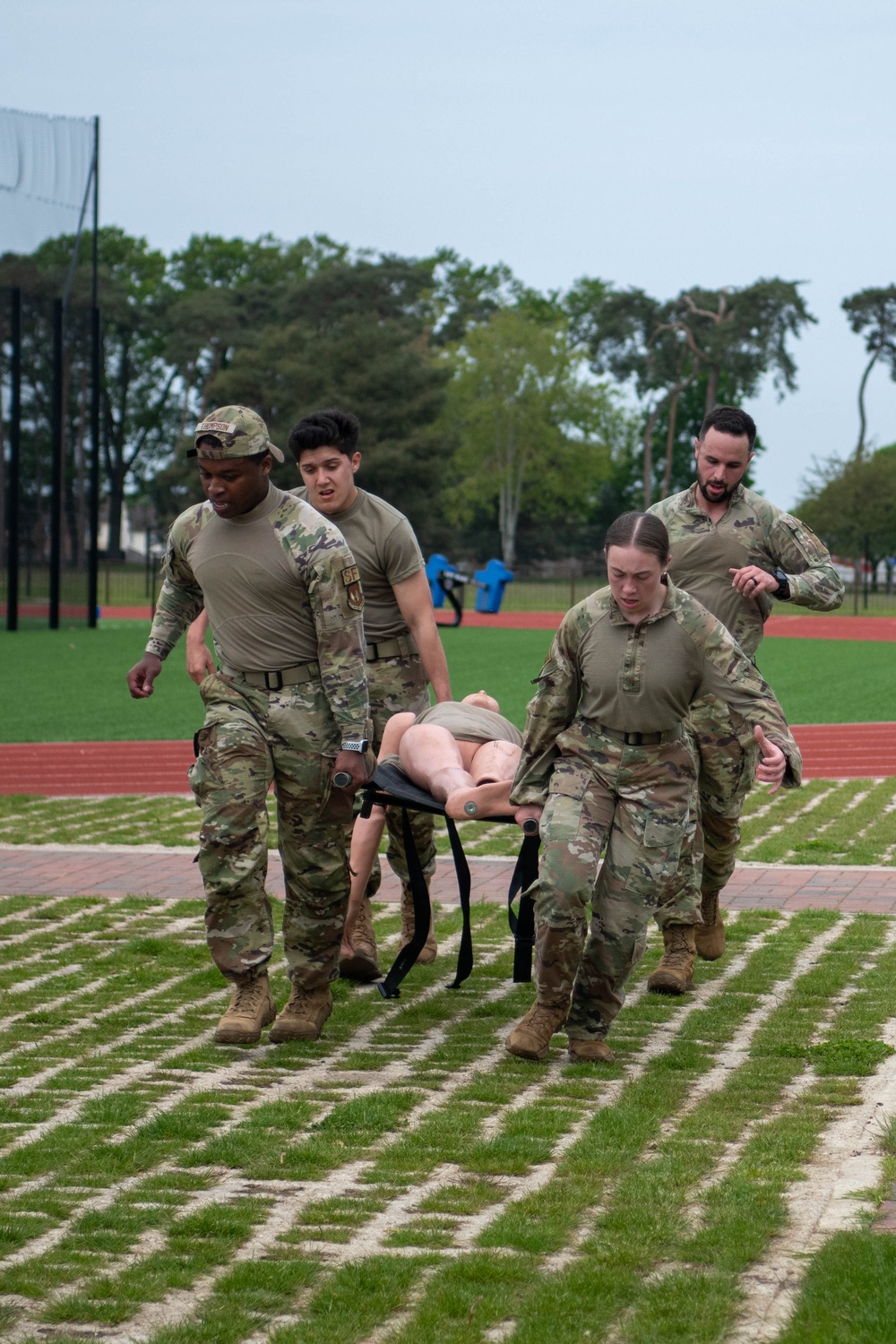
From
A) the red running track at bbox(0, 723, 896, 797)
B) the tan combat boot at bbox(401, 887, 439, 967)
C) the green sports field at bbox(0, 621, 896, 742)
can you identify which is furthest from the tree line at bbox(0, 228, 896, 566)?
the tan combat boot at bbox(401, 887, 439, 967)

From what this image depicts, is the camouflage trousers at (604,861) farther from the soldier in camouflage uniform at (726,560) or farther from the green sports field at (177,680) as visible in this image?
the green sports field at (177,680)

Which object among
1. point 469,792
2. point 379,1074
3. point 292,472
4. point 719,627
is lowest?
point 379,1074

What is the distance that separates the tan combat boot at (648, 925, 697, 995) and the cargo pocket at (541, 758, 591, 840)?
1.34m

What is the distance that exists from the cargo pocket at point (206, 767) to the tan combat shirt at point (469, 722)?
47.6 inches

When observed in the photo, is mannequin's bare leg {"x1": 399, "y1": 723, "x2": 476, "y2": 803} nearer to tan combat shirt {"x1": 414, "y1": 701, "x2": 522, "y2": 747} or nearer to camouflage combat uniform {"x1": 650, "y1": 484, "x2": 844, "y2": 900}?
tan combat shirt {"x1": 414, "y1": 701, "x2": 522, "y2": 747}

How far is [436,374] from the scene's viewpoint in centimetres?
6419

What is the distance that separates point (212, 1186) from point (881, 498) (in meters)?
59.5

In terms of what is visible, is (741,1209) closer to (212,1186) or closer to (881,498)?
(212,1186)

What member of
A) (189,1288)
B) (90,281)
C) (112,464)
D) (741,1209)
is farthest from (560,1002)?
(112,464)

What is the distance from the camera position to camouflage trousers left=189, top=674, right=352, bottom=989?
19.2 ft

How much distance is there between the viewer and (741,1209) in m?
4.16

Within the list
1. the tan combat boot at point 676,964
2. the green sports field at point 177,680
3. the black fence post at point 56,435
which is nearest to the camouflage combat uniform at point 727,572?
the tan combat boot at point 676,964

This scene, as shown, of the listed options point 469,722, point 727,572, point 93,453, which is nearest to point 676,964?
point 469,722

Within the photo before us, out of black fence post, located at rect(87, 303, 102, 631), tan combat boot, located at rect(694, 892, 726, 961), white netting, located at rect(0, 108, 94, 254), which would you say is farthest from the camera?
black fence post, located at rect(87, 303, 102, 631)
